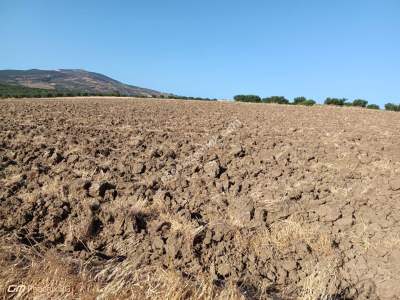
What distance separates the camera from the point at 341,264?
4867mm

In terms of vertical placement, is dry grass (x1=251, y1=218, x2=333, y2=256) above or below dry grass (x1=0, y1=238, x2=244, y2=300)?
below

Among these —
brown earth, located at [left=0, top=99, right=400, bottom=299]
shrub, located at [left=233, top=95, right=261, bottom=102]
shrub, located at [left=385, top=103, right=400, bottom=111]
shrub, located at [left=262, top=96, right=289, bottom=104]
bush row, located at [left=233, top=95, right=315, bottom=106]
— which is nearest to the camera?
brown earth, located at [left=0, top=99, right=400, bottom=299]

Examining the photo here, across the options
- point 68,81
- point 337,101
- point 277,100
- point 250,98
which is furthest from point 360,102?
point 68,81

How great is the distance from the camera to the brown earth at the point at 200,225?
3.86m

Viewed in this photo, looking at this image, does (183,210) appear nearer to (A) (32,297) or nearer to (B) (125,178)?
(B) (125,178)

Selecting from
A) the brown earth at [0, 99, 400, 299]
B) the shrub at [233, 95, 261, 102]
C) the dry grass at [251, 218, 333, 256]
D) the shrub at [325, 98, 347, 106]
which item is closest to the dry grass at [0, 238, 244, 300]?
the brown earth at [0, 99, 400, 299]

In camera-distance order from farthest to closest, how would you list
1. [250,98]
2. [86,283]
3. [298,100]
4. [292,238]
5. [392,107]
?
[250,98], [298,100], [392,107], [292,238], [86,283]

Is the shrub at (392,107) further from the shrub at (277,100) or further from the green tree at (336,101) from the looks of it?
the shrub at (277,100)

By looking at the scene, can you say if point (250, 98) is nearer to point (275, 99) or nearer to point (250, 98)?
point (250, 98)

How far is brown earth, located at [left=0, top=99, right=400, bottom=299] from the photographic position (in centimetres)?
386

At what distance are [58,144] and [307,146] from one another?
6115 mm

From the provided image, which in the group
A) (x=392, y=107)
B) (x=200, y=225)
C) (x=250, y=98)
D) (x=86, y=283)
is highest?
(x=86, y=283)

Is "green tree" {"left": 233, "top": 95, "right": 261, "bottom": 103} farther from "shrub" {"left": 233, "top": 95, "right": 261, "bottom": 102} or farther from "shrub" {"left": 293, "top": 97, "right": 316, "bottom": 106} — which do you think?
"shrub" {"left": 293, "top": 97, "right": 316, "bottom": 106}

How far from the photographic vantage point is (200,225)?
5719 mm
